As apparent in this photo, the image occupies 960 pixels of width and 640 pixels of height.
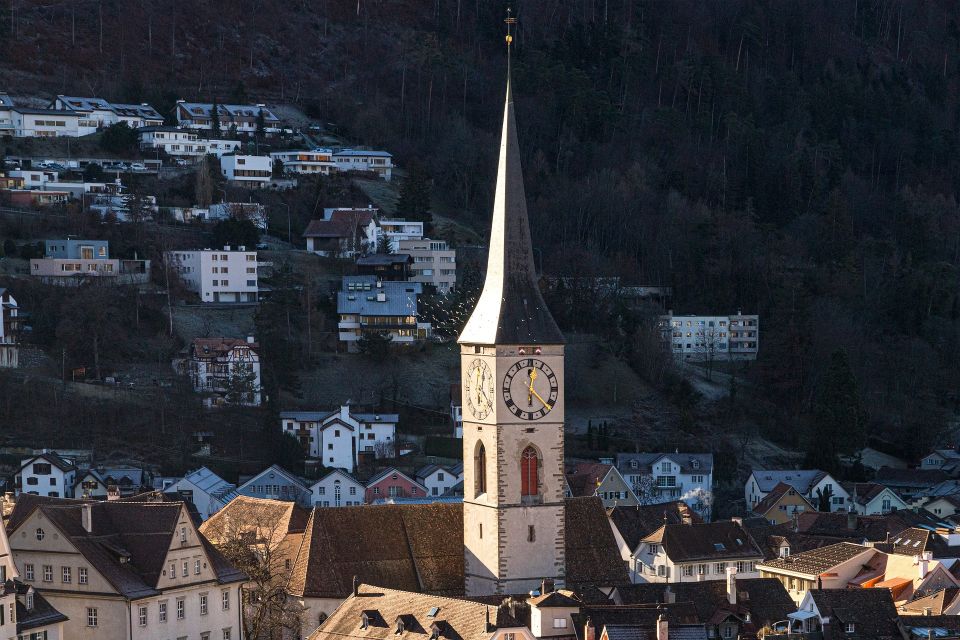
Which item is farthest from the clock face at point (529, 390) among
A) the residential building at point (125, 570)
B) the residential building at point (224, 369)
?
the residential building at point (224, 369)

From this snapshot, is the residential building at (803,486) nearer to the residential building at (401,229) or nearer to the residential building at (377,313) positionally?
the residential building at (377,313)

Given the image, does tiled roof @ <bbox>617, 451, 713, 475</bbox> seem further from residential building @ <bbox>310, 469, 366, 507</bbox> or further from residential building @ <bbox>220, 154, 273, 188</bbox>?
residential building @ <bbox>220, 154, 273, 188</bbox>

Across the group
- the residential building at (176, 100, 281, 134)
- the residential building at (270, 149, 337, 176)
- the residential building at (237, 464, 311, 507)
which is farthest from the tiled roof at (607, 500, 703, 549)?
the residential building at (176, 100, 281, 134)

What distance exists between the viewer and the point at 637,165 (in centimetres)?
14825

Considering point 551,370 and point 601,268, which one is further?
point 601,268

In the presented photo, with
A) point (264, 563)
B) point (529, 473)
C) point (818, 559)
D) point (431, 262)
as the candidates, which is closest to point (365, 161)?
point (431, 262)

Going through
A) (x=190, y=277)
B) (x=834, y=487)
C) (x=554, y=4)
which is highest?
(x=554, y=4)

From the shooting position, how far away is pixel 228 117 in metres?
150

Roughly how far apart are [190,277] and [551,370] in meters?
68.4

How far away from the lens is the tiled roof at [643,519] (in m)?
71.6

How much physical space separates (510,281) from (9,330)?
5685cm

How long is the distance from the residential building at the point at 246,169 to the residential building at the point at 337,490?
51030mm

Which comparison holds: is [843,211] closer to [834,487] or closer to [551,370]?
[834,487]

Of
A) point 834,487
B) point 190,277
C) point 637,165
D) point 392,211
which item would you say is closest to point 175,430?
point 190,277
